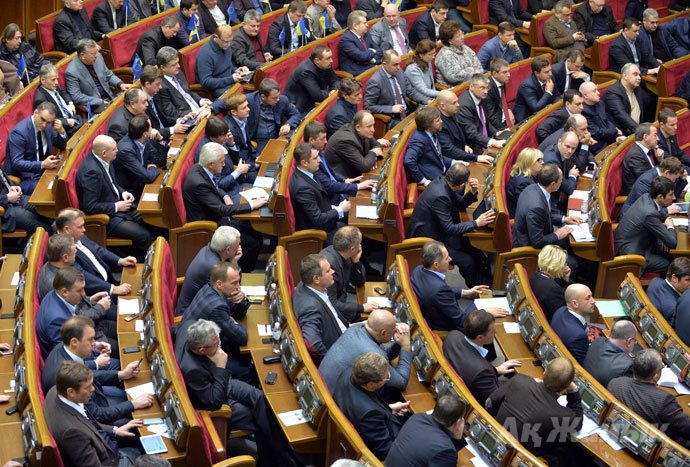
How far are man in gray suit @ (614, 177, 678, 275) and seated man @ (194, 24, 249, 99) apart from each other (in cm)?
333

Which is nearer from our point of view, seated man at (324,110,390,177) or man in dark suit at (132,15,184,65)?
seated man at (324,110,390,177)

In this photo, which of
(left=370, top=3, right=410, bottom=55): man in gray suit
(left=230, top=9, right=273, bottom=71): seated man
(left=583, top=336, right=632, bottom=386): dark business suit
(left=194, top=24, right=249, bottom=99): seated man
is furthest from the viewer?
(left=370, top=3, right=410, bottom=55): man in gray suit

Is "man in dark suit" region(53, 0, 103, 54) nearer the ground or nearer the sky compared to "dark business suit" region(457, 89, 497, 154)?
nearer the sky

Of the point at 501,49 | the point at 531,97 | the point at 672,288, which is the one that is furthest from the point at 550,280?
the point at 501,49

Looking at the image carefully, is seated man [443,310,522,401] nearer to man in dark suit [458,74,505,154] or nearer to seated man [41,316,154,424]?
seated man [41,316,154,424]

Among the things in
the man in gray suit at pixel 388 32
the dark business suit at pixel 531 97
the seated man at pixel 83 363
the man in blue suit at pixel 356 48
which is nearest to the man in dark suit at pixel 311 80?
the man in blue suit at pixel 356 48

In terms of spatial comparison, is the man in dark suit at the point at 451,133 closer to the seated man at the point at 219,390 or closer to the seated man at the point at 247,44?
the seated man at the point at 247,44

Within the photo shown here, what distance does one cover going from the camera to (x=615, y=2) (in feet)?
33.6

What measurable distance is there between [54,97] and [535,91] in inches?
145

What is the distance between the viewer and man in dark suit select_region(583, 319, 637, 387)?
189 inches

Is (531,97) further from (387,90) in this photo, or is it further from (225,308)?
(225,308)

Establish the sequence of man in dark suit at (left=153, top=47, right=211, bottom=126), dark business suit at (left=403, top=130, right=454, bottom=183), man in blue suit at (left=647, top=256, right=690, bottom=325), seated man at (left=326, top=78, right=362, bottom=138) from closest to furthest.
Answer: man in blue suit at (left=647, top=256, right=690, bottom=325)
dark business suit at (left=403, top=130, right=454, bottom=183)
seated man at (left=326, top=78, right=362, bottom=138)
man in dark suit at (left=153, top=47, right=211, bottom=126)

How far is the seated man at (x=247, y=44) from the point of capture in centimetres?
838

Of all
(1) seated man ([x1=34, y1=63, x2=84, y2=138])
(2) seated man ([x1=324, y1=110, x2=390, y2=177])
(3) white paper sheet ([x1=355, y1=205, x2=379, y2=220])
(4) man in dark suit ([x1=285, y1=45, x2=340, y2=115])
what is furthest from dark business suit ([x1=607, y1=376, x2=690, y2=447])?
(1) seated man ([x1=34, y1=63, x2=84, y2=138])
